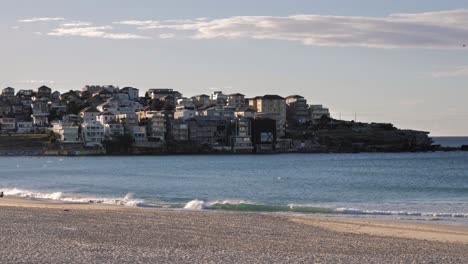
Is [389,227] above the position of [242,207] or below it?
above

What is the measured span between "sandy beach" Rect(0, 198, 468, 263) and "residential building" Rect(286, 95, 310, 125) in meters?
139

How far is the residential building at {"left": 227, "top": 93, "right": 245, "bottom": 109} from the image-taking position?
17262 centimetres

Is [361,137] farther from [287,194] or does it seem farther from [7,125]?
[287,194]

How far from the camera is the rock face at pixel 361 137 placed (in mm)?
141875

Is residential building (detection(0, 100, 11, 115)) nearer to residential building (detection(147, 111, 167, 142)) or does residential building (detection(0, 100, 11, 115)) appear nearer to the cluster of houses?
the cluster of houses

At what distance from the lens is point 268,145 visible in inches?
5492

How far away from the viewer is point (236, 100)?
173125 millimetres

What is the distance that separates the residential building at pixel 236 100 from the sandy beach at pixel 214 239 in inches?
5712

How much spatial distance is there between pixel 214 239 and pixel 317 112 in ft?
494

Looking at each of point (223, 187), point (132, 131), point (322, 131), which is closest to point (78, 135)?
point (132, 131)

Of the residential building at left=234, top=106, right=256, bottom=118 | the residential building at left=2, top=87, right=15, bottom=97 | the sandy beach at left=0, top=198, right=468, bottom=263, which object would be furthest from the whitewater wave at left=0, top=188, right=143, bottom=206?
the residential building at left=2, top=87, right=15, bottom=97

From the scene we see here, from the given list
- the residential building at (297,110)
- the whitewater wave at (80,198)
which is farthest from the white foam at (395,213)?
the residential building at (297,110)

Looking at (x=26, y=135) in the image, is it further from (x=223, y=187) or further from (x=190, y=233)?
(x=190, y=233)

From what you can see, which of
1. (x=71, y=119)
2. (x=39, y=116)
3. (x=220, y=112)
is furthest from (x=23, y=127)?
(x=220, y=112)
